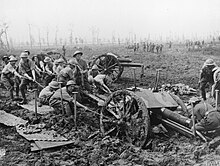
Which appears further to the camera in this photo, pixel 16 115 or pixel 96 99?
pixel 16 115

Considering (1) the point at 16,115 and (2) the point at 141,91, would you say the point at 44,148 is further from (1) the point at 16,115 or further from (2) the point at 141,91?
(1) the point at 16,115

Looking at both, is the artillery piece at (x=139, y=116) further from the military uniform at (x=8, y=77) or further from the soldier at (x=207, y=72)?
the military uniform at (x=8, y=77)

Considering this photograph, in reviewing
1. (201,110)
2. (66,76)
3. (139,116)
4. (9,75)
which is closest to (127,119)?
(139,116)

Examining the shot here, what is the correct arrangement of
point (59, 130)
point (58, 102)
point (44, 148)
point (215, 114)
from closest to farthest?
point (215, 114) < point (44, 148) < point (59, 130) < point (58, 102)

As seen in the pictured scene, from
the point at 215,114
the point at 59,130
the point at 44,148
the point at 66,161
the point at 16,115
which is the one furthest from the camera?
the point at 16,115

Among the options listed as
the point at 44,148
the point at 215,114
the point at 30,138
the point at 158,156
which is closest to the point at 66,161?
the point at 44,148

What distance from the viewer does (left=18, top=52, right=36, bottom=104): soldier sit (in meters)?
9.36

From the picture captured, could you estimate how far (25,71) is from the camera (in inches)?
380

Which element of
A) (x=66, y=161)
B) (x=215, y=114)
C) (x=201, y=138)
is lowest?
(x=66, y=161)

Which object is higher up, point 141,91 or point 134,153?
point 141,91

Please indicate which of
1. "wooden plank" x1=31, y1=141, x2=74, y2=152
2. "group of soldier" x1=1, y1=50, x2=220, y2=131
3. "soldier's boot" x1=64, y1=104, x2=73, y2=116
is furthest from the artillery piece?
"soldier's boot" x1=64, y1=104, x2=73, y2=116

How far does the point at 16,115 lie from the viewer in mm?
8250

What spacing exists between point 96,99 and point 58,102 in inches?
38.3

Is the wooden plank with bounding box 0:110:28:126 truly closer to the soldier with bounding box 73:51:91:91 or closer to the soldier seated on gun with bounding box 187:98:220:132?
the soldier with bounding box 73:51:91:91
